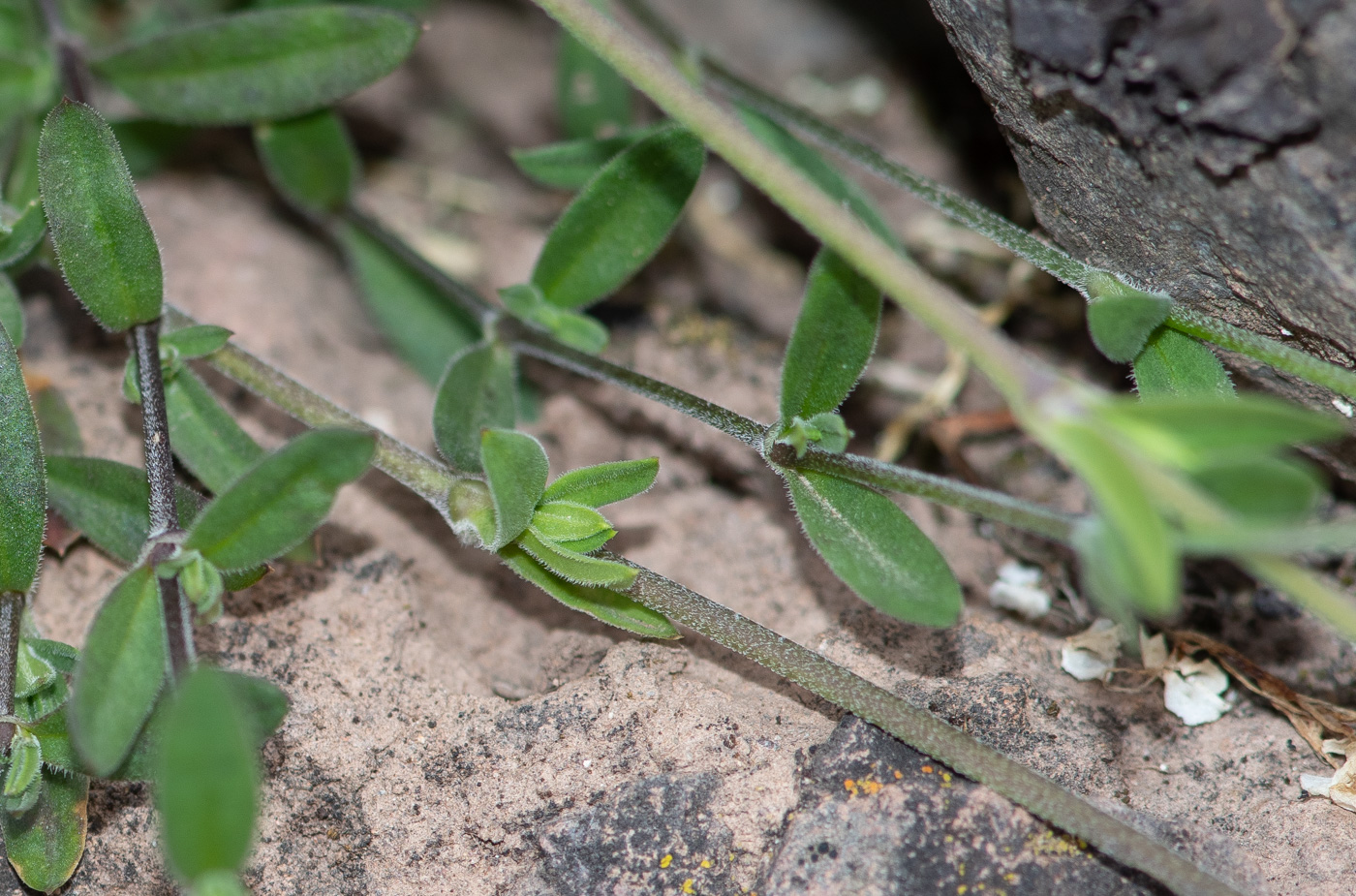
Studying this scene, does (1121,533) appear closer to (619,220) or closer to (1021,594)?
(1021,594)

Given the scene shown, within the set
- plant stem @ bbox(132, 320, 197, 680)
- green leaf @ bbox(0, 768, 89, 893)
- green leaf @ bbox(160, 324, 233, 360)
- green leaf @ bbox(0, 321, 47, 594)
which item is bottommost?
green leaf @ bbox(0, 768, 89, 893)

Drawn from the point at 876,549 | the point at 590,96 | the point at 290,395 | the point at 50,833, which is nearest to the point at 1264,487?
the point at 876,549

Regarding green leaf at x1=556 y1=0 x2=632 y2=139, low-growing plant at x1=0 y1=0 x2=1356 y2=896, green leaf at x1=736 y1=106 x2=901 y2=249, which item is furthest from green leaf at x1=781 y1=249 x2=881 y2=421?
green leaf at x1=556 y1=0 x2=632 y2=139

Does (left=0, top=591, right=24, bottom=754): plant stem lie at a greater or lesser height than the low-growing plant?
lesser

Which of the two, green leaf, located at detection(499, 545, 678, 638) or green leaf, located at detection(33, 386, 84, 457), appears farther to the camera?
green leaf, located at detection(33, 386, 84, 457)

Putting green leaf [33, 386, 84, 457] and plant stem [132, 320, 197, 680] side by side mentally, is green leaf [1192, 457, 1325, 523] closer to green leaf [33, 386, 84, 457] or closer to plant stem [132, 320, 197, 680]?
plant stem [132, 320, 197, 680]

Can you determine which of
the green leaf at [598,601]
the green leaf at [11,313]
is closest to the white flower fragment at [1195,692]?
the green leaf at [598,601]

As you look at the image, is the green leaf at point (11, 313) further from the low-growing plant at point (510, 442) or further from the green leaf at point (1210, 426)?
the green leaf at point (1210, 426)
